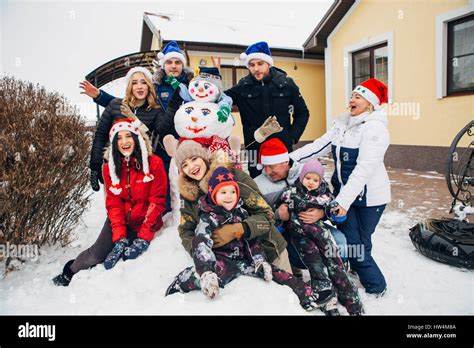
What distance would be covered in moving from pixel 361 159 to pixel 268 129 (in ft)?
3.15

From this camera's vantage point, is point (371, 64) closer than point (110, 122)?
No

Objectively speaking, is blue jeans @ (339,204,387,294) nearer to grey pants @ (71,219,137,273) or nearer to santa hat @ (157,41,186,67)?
grey pants @ (71,219,137,273)

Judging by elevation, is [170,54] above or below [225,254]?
above

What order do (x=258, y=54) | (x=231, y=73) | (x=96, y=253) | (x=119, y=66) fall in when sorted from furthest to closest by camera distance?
(x=231, y=73), (x=119, y=66), (x=258, y=54), (x=96, y=253)

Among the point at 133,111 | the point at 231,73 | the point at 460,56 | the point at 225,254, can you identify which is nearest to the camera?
the point at 225,254

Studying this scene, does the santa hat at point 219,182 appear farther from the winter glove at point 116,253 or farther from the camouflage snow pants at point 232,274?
the winter glove at point 116,253

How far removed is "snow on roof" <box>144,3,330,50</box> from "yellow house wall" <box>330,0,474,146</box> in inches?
148

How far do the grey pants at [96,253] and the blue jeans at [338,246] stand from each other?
1.55m

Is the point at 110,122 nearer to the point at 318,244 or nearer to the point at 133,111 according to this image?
the point at 133,111

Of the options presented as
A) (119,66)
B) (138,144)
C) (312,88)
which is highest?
(312,88)

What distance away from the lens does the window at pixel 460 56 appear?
25.1 ft

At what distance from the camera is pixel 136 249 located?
3.15 metres

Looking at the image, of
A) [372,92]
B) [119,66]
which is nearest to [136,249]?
[372,92]
